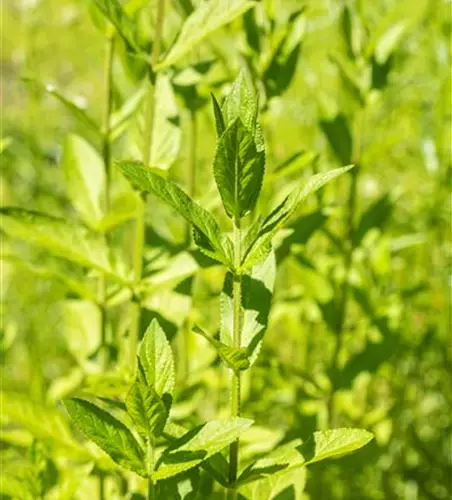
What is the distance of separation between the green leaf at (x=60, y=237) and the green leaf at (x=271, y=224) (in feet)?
0.94

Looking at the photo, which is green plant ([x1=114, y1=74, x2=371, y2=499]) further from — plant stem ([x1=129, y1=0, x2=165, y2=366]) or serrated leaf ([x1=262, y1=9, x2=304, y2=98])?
serrated leaf ([x1=262, y1=9, x2=304, y2=98])

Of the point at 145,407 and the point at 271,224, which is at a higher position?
the point at 271,224

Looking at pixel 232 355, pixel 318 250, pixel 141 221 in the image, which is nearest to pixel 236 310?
pixel 232 355

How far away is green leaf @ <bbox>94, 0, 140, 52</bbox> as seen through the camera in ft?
2.80

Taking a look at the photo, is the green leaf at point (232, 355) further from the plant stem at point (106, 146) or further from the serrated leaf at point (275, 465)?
the plant stem at point (106, 146)

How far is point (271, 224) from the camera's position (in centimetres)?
65

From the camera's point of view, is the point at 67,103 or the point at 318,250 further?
the point at 318,250

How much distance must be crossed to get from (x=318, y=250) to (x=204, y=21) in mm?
953

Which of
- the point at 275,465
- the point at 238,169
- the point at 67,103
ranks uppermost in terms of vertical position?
the point at 67,103

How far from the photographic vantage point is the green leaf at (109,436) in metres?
0.66

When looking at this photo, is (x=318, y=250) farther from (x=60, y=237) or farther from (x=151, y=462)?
(x=151, y=462)

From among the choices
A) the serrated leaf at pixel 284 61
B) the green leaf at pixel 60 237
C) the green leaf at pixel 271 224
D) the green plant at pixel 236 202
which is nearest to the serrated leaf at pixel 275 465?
the green plant at pixel 236 202

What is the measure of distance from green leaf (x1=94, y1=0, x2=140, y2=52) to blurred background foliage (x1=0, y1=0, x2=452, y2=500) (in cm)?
9

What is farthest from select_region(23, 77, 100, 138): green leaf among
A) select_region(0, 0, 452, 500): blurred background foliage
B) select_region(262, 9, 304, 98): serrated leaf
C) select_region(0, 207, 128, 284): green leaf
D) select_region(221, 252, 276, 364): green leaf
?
select_region(221, 252, 276, 364): green leaf
